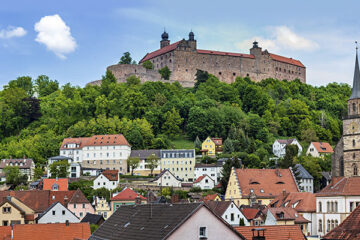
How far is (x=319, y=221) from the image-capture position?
54094mm

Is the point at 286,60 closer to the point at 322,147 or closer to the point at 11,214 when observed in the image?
the point at 322,147

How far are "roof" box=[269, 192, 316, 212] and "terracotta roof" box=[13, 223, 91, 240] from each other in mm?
22637

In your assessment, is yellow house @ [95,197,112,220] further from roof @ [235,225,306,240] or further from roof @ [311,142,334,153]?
roof @ [311,142,334,153]

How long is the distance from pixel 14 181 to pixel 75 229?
183 ft

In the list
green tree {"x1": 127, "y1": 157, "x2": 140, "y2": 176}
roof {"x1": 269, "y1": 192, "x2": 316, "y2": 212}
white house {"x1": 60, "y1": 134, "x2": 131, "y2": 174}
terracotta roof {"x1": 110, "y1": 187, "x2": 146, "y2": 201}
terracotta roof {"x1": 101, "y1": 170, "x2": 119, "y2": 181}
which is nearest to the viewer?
roof {"x1": 269, "y1": 192, "x2": 316, "y2": 212}

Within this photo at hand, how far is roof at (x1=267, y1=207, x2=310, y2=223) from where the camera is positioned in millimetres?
52062

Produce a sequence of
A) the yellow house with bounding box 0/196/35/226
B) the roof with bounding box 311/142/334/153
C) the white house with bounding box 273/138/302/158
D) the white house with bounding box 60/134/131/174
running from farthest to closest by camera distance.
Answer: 1. the white house with bounding box 273/138/302/158
2. the roof with bounding box 311/142/334/153
3. the white house with bounding box 60/134/131/174
4. the yellow house with bounding box 0/196/35/226

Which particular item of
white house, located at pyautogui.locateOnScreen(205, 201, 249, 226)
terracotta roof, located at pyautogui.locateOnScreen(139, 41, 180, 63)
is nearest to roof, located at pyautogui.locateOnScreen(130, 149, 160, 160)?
terracotta roof, located at pyautogui.locateOnScreen(139, 41, 180, 63)

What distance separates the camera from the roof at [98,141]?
107 m

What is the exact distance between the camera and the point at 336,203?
5275 centimetres

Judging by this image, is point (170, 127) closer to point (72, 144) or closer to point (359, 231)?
point (72, 144)

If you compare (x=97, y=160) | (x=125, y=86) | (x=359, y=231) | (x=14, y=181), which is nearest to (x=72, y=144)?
(x=97, y=160)

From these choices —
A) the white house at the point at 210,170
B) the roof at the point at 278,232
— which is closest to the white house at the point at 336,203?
the roof at the point at 278,232

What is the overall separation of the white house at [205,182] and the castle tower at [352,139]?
86.5 feet
